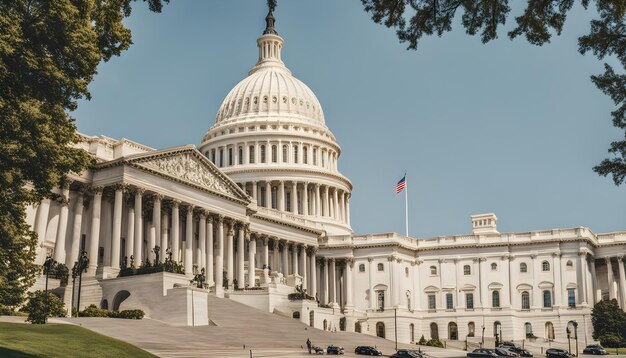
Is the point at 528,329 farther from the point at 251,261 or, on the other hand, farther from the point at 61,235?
the point at 61,235

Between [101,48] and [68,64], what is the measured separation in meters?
1.80

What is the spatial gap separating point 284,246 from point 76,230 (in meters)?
43.0

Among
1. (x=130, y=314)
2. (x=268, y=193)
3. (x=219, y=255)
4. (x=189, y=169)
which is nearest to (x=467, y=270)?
(x=268, y=193)

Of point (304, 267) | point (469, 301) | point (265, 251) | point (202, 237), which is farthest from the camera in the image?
point (469, 301)

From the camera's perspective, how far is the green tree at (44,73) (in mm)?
38281

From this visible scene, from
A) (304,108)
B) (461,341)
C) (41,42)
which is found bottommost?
(461,341)

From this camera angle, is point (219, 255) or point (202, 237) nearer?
point (202, 237)

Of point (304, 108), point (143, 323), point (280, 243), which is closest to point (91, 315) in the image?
point (143, 323)

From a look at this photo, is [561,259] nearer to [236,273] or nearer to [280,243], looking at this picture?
[280,243]

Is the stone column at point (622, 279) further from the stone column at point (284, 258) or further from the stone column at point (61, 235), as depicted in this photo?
the stone column at point (61, 235)

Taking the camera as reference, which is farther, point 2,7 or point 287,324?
point 287,324

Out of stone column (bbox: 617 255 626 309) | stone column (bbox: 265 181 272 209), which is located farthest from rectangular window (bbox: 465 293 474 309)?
stone column (bbox: 265 181 272 209)

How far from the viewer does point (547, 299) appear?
121 meters

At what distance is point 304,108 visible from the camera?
154m
